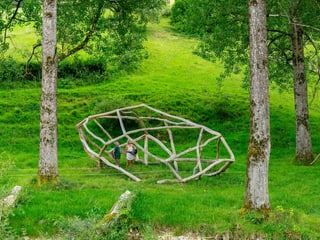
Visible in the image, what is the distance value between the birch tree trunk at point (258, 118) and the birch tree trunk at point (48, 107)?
6.78m

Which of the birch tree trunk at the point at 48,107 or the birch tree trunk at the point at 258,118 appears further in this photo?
the birch tree trunk at the point at 48,107

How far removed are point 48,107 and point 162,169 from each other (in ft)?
21.4

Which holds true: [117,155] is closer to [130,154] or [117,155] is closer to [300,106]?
[130,154]

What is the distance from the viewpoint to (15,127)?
1217 inches

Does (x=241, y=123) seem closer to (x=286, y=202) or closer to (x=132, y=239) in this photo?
(x=286, y=202)

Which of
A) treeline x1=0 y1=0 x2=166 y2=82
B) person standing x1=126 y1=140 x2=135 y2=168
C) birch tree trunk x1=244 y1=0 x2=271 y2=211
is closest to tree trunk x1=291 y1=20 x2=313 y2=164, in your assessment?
treeline x1=0 y1=0 x2=166 y2=82

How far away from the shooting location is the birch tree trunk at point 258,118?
14.2 m

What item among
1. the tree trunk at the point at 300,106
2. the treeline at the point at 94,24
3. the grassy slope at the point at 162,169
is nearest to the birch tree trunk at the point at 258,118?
the grassy slope at the point at 162,169

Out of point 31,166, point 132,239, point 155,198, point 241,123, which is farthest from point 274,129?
point 132,239

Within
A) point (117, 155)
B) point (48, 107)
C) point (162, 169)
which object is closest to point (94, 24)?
point (117, 155)

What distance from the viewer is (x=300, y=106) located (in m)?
24.8

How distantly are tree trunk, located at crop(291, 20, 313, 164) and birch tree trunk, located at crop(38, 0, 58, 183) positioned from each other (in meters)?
11.7

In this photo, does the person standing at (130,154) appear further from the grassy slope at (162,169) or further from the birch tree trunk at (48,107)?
the birch tree trunk at (48,107)

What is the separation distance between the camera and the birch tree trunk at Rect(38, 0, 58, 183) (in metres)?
17.5
